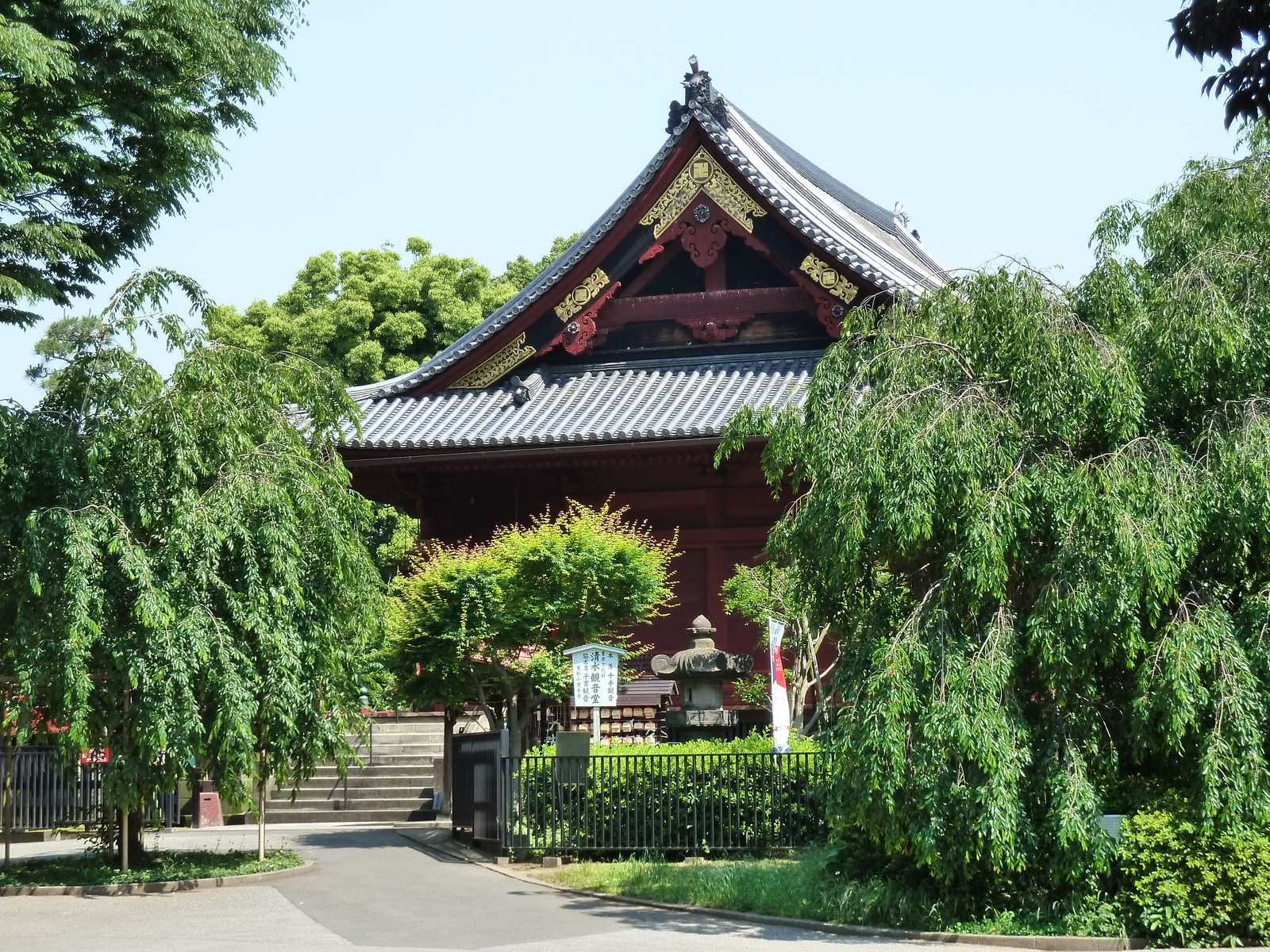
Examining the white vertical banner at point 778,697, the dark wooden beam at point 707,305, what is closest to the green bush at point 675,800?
the white vertical banner at point 778,697

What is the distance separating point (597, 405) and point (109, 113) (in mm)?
10236

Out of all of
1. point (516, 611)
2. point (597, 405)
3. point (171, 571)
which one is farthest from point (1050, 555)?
point (597, 405)

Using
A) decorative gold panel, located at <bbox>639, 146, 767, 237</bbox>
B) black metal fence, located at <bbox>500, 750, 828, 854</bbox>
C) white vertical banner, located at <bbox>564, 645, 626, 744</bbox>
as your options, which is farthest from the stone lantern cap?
decorative gold panel, located at <bbox>639, 146, 767, 237</bbox>

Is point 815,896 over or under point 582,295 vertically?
under

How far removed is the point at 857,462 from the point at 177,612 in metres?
6.66

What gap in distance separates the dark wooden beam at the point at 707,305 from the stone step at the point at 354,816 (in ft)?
28.2

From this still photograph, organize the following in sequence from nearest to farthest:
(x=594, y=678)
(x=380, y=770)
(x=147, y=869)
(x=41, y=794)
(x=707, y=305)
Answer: (x=147, y=869) < (x=594, y=678) < (x=41, y=794) < (x=380, y=770) < (x=707, y=305)

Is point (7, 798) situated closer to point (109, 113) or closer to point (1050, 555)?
point (109, 113)

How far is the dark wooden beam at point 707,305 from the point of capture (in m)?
24.0

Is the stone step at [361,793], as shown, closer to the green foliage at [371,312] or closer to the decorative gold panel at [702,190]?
the decorative gold panel at [702,190]

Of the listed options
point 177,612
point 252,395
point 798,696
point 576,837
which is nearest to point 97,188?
point 252,395

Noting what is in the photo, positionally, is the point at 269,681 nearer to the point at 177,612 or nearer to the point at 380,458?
the point at 177,612

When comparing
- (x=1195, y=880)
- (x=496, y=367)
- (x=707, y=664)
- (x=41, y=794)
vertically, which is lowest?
(x=41, y=794)

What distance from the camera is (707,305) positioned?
80.0 feet
